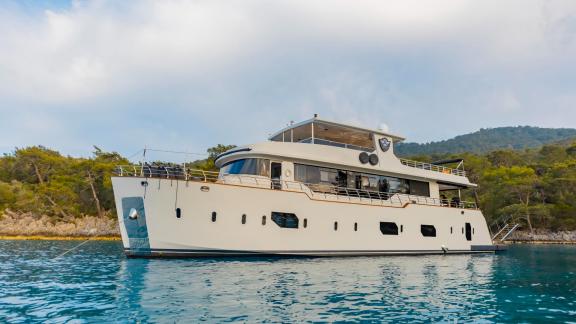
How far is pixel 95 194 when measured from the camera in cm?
4541

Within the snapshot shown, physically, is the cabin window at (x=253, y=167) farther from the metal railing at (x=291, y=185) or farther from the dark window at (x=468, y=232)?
the dark window at (x=468, y=232)

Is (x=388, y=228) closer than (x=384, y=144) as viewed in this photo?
Yes

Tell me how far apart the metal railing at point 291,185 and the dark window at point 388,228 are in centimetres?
97

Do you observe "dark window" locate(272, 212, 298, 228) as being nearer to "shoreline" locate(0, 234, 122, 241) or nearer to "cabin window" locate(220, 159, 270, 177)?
"cabin window" locate(220, 159, 270, 177)

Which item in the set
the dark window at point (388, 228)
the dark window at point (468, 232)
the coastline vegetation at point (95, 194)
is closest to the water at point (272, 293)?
the dark window at point (388, 228)

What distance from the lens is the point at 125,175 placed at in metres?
13.6

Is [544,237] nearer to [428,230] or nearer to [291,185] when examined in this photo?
[428,230]

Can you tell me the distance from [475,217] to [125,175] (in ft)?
58.7

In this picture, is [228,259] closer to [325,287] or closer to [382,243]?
[325,287]

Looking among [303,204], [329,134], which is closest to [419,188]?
[329,134]

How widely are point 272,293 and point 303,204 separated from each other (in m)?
6.67

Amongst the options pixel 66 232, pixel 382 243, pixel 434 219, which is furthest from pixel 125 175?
pixel 66 232

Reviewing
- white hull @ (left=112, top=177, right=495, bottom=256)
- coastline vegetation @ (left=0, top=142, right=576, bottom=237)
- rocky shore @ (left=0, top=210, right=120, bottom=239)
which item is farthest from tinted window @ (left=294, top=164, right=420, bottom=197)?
rocky shore @ (left=0, top=210, right=120, bottom=239)

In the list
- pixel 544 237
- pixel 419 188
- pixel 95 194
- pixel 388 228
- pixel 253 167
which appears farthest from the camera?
pixel 95 194
